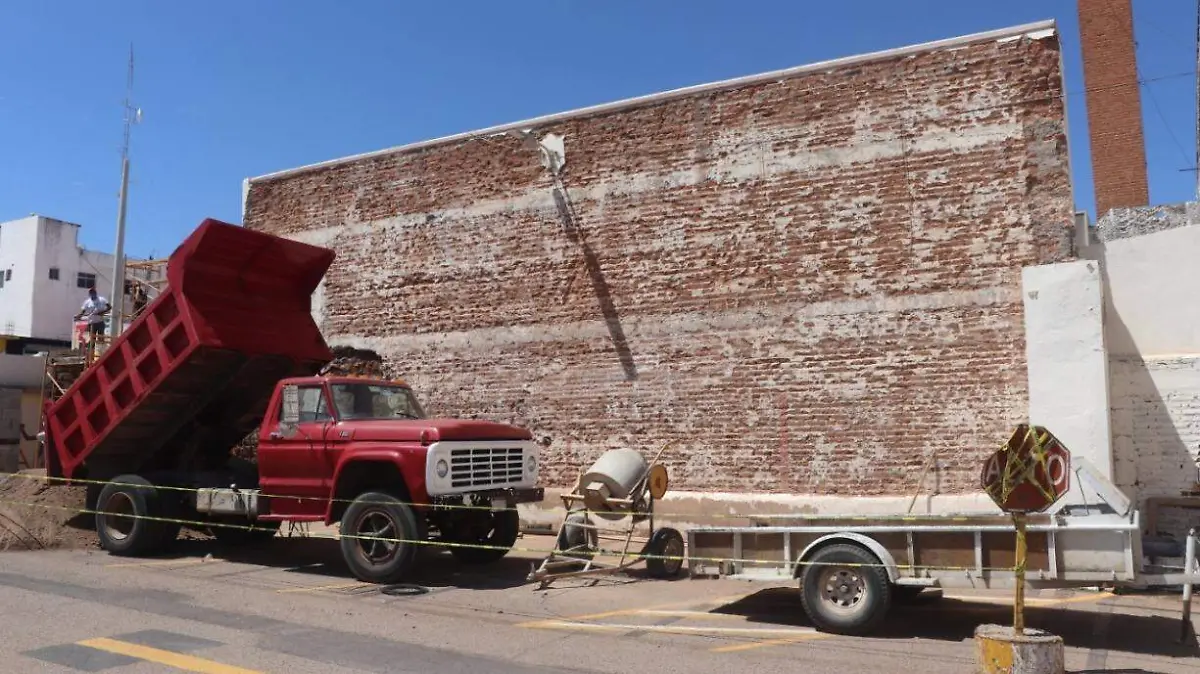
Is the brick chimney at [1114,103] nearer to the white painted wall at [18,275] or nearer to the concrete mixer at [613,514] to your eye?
the concrete mixer at [613,514]

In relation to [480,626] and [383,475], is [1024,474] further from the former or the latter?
[383,475]

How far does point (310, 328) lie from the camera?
44.4 feet

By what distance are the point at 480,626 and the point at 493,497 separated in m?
2.55

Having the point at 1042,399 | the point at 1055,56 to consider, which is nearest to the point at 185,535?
the point at 1042,399

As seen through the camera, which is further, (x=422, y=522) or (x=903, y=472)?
(x=903, y=472)

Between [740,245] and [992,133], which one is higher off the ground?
[992,133]

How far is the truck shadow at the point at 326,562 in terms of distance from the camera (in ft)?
35.2

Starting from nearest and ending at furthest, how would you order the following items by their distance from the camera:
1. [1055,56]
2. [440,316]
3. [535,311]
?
[1055,56], [535,311], [440,316]

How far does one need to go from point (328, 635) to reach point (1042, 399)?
9.24m

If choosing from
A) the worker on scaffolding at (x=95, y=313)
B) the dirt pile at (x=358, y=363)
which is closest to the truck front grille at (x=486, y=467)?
the dirt pile at (x=358, y=363)

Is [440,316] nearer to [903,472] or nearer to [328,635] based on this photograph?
[903,472]

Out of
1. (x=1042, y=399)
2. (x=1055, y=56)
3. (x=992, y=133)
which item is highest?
(x=1055, y=56)

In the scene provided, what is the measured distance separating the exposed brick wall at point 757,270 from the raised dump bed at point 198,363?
392cm

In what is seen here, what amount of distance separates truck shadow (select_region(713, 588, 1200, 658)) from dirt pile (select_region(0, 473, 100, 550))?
9630 mm
